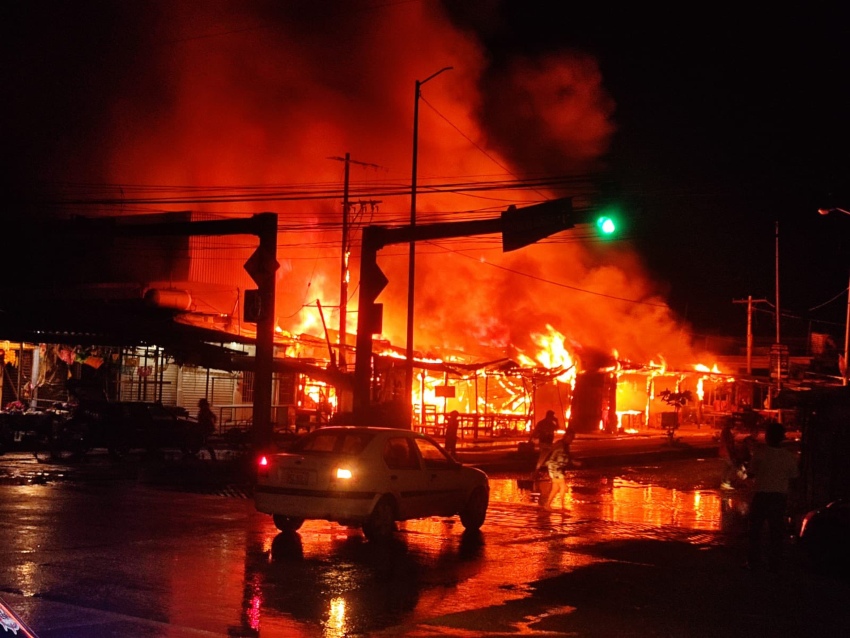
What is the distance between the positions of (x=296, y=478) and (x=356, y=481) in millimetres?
784

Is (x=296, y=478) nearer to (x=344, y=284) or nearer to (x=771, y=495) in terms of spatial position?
(x=771, y=495)

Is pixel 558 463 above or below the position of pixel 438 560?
above

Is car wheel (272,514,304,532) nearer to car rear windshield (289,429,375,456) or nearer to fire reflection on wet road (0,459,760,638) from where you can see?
fire reflection on wet road (0,459,760,638)

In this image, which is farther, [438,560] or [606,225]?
[606,225]

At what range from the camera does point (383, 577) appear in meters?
9.50

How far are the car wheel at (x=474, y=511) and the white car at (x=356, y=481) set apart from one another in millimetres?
373

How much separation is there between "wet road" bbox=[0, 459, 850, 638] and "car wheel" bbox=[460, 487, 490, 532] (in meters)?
0.19

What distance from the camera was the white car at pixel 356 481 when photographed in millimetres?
11453

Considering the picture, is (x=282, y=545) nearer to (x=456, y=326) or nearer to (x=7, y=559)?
(x=7, y=559)

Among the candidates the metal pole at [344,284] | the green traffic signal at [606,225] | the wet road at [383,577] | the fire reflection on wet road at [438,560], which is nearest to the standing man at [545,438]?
the fire reflection on wet road at [438,560]

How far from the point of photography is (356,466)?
11.5 metres

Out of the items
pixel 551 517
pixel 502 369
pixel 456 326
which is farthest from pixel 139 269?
→ pixel 551 517

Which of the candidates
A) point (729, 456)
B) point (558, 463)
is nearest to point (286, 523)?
point (558, 463)

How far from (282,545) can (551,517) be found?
537cm
